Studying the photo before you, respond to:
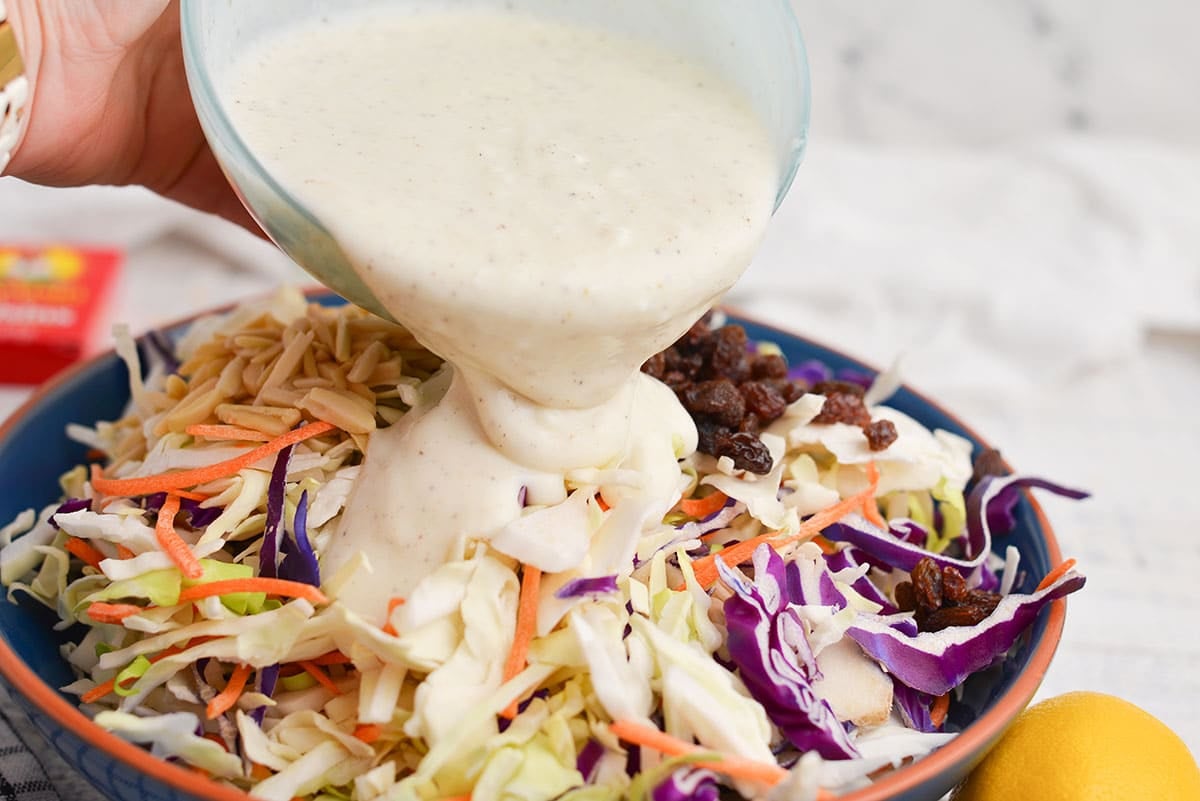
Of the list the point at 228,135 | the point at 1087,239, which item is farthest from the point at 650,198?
the point at 1087,239

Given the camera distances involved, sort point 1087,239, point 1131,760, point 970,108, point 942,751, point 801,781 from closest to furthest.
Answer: point 801,781
point 942,751
point 1131,760
point 1087,239
point 970,108

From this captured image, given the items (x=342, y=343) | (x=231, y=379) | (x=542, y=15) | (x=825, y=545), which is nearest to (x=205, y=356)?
(x=231, y=379)

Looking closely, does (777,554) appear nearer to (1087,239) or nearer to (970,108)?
(1087,239)

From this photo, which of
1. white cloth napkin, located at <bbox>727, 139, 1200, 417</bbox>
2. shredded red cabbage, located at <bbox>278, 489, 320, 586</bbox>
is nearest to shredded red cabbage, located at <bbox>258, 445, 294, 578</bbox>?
shredded red cabbage, located at <bbox>278, 489, 320, 586</bbox>

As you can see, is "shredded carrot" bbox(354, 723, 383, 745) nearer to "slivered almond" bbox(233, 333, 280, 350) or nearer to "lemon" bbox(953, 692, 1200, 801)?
"slivered almond" bbox(233, 333, 280, 350)

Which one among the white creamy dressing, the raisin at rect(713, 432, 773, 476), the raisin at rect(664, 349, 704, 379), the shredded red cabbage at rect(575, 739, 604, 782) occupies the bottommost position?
the shredded red cabbage at rect(575, 739, 604, 782)

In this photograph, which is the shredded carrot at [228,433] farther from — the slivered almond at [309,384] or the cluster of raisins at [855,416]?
the cluster of raisins at [855,416]
